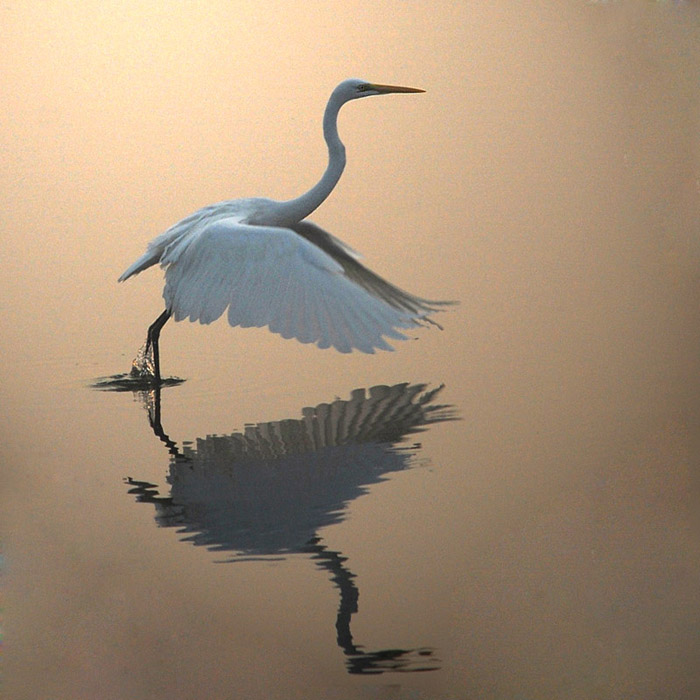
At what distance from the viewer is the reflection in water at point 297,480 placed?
1.45 meters

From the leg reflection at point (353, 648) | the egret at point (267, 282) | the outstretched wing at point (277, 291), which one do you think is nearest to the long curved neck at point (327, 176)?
the egret at point (267, 282)

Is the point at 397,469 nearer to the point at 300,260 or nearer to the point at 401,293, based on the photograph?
the point at 300,260

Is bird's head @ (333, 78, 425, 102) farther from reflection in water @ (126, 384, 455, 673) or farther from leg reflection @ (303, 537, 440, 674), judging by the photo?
leg reflection @ (303, 537, 440, 674)

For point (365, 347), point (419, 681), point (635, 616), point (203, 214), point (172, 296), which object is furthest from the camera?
point (203, 214)

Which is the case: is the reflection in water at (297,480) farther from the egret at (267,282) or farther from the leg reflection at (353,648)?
the egret at (267,282)

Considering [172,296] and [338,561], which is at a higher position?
[172,296]

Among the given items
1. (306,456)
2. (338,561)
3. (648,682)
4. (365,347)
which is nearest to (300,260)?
(365,347)

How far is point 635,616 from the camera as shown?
57.4 inches

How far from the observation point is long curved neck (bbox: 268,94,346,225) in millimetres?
2229

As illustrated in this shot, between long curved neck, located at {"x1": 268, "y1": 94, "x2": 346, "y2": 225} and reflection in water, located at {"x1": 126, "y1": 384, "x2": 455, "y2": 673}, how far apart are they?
476mm

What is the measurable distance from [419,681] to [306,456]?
589 mm

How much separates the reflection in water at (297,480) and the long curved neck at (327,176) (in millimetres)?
476

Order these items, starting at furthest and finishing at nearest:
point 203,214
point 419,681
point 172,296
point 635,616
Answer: point 203,214 → point 172,296 → point 635,616 → point 419,681

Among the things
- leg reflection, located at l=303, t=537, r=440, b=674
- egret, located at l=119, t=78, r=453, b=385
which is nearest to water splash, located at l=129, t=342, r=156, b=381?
egret, located at l=119, t=78, r=453, b=385
